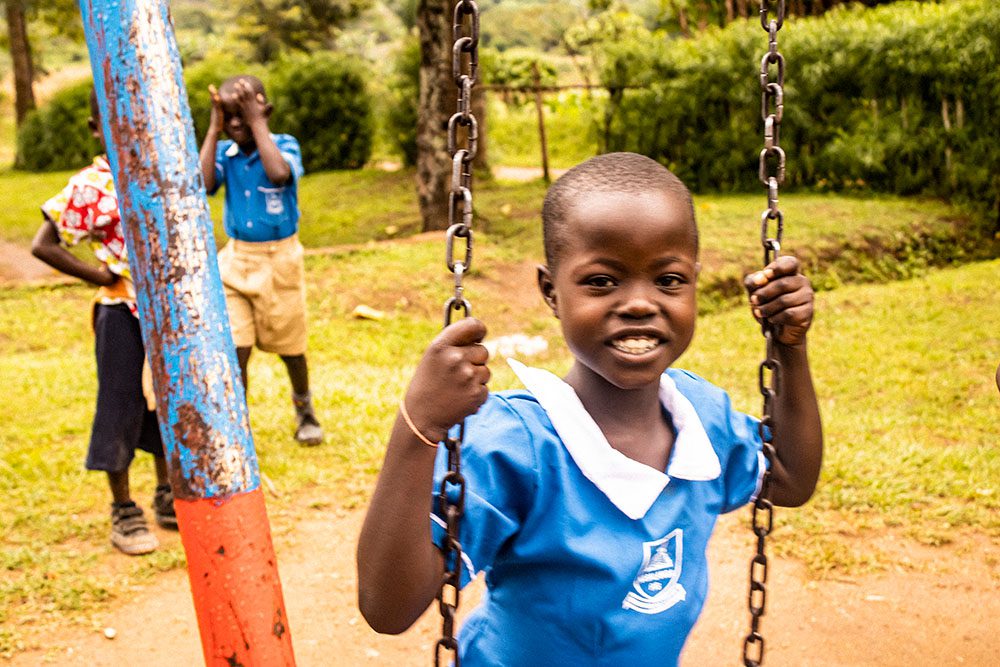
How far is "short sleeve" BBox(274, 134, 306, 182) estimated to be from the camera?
5.24 metres

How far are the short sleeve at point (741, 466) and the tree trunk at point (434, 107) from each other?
865 centimetres

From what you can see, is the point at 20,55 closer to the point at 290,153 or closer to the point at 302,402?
the point at 290,153

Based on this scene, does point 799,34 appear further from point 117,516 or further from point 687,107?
point 117,516

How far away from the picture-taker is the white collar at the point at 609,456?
182 centimetres

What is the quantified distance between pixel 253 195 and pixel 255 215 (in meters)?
0.10

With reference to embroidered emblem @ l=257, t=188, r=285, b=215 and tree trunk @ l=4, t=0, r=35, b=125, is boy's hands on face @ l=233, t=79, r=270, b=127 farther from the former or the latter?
tree trunk @ l=4, t=0, r=35, b=125

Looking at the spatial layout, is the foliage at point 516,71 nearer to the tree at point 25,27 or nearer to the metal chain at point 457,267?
the tree at point 25,27

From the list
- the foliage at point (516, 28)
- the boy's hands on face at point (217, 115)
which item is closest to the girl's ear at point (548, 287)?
the boy's hands on face at point (217, 115)

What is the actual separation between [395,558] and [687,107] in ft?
37.2

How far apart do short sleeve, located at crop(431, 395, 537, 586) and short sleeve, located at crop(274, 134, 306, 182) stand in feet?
12.1

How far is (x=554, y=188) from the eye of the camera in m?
1.90

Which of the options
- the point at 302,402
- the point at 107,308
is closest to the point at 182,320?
the point at 107,308

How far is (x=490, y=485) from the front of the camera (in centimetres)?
173

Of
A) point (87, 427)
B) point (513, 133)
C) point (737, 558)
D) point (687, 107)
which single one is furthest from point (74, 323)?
point (513, 133)
